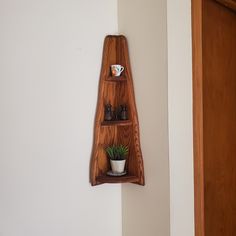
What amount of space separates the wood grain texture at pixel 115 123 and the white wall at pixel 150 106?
38mm

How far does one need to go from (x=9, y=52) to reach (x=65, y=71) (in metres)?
0.29

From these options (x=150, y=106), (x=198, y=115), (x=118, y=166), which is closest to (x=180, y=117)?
(x=198, y=115)

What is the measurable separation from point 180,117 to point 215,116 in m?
0.24

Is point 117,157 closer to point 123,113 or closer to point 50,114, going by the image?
point 123,113

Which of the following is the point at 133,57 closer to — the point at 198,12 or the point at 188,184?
the point at 198,12

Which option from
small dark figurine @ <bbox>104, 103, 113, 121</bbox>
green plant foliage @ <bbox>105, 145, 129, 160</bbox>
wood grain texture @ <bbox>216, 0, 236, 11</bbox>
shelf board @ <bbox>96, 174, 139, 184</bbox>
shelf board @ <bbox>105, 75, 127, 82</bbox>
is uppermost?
wood grain texture @ <bbox>216, 0, 236, 11</bbox>

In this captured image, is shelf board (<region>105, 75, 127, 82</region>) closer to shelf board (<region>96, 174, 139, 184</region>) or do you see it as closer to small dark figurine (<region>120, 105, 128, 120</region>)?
small dark figurine (<region>120, 105, 128, 120</region>)

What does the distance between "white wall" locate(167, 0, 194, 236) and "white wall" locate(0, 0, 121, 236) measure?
442mm

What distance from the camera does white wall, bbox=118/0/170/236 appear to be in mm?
1494

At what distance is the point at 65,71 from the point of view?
1595mm

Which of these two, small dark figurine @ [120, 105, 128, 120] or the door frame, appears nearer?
the door frame

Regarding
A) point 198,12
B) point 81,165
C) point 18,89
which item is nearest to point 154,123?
point 81,165

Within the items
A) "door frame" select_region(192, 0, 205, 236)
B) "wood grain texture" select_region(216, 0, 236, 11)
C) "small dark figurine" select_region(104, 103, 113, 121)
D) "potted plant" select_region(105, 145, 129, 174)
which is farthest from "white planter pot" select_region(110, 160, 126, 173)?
"wood grain texture" select_region(216, 0, 236, 11)

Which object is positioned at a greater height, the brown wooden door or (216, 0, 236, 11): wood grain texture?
(216, 0, 236, 11): wood grain texture
